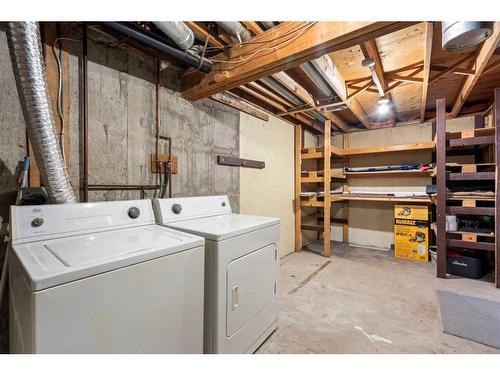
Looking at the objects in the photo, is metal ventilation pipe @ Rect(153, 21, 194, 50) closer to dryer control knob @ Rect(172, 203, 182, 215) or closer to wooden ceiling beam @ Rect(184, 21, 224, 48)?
wooden ceiling beam @ Rect(184, 21, 224, 48)

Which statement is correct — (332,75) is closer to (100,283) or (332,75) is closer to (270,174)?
(270,174)

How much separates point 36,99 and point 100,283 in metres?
0.98

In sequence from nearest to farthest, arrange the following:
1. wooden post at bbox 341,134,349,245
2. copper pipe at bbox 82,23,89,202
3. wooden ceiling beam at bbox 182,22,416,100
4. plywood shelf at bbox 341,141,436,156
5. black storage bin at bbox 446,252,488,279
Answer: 1. wooden ceiling beam at bbox 182,22,416,100
2. copper pipe at bbox 82,23,89,202
3. black storage bin at bbox 446,252,488,279
4. plywood shelf at bbox 341,141,436,156
5. wooden post at bbox 341,134,349,245

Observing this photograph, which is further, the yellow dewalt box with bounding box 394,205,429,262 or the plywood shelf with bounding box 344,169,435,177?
the plywood shelf with bounding box 344,169,435,177

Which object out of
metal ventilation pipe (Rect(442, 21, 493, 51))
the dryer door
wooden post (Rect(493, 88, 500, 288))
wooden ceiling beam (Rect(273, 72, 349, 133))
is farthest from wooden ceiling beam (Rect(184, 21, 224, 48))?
wooden post (Rect(493, 88, 500, 288))

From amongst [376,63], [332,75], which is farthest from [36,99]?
[376,63]

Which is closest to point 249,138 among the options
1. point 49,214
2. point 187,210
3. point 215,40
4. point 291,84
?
point 291,84

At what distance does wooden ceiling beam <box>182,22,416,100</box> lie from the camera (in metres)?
1.29

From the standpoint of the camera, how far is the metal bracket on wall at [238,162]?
259 cm

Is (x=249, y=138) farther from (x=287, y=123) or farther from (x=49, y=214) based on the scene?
(x=49, y=214)

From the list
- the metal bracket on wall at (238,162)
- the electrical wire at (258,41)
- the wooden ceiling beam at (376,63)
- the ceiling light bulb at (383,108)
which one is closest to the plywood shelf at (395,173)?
the ceiling light bulb at (383,108)

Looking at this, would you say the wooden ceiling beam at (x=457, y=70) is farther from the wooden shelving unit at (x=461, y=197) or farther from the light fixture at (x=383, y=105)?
the light fixture at (x=383, y=105)

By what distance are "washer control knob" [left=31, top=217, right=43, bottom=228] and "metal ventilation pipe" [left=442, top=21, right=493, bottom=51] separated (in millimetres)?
2275

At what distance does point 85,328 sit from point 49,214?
0.67 meters
